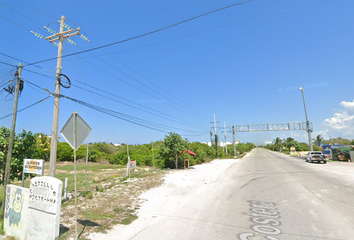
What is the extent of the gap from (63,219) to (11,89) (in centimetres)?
672

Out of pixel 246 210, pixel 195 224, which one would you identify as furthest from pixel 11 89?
pixel 246 210

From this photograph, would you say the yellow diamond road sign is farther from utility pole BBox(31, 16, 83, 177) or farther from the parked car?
the parked car

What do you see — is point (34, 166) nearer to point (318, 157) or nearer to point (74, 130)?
point (74, 130)

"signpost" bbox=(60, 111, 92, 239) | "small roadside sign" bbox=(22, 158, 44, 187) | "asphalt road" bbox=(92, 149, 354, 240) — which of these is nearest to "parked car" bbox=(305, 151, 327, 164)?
"asphalt road" bbox=(92, 149, 354, 240)

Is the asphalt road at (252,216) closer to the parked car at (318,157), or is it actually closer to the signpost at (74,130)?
the signpost at (74,130)

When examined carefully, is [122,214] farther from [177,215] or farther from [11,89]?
[11,89]

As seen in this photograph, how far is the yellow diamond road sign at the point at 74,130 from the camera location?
16.2 ft

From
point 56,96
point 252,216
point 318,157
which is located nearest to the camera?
point 252,216

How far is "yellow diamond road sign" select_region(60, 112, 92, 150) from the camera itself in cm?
494

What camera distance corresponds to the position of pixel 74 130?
16.1 feet

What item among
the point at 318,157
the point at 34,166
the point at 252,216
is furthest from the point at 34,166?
the point at 318,157

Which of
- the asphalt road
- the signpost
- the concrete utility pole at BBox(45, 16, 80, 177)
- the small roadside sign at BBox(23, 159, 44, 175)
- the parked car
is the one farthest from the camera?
the parked car

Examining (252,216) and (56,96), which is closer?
(252,216)

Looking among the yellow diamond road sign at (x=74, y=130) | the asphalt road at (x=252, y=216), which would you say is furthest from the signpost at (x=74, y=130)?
the asphalt road at (x=252, y=216)
